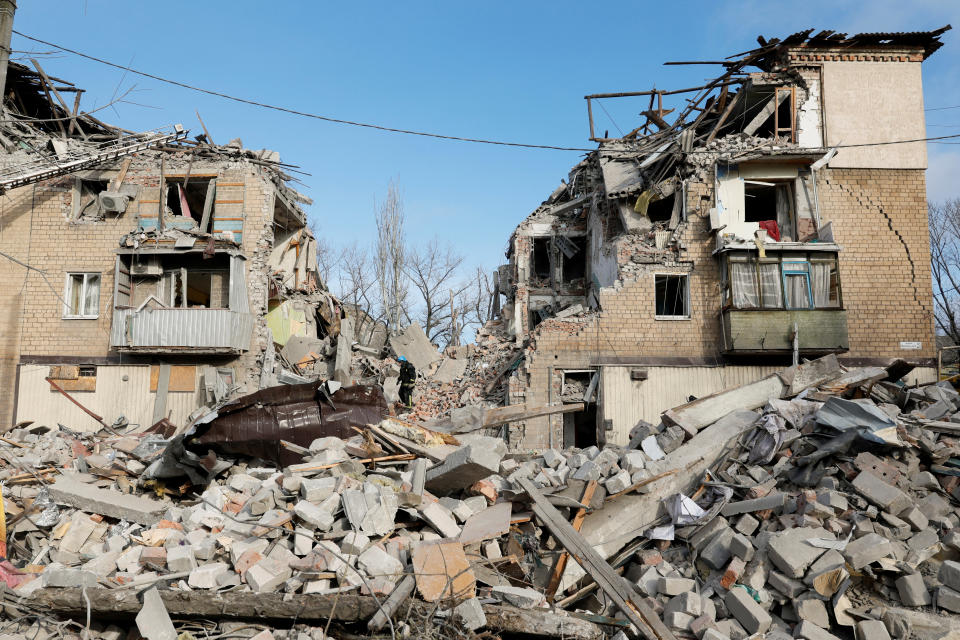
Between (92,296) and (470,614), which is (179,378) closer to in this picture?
(92,296)

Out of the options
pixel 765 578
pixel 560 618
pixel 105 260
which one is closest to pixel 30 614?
pixel 560 618

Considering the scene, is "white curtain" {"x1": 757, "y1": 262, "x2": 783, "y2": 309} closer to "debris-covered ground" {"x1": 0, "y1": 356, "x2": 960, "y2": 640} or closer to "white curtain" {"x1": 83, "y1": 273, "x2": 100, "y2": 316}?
"debris-covered ground" {"x1": 0, "y1": 356, "x2": 960, "y2": 640}

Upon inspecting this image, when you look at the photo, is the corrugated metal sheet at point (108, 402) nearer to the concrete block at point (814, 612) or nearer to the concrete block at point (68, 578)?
the concrete block at point (68, 578)

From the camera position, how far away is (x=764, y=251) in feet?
53.2

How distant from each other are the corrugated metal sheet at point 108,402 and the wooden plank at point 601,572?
43.4 ft

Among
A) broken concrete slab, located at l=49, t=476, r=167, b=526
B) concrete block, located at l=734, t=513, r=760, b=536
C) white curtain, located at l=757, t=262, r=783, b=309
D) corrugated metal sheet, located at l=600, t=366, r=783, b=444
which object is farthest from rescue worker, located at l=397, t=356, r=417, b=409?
concrete block, located at l=734, t=513, r=760, b=536

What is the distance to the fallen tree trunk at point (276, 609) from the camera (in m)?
5.35

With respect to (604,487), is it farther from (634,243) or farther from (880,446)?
(634,243)

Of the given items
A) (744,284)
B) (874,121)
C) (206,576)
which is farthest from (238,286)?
(874,121)

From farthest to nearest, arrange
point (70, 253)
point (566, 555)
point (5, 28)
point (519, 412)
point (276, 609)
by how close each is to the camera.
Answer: point (70, 253)
point (519, 412)
point (5, 28)
point (566, 555)
point (276, 609)

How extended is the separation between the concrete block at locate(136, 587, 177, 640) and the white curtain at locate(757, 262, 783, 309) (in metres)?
14.8

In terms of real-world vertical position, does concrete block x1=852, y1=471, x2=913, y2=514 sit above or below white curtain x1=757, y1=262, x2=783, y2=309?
below

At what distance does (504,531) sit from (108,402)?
1511 centimetres

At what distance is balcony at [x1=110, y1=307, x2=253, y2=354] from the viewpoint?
17.1 metres
